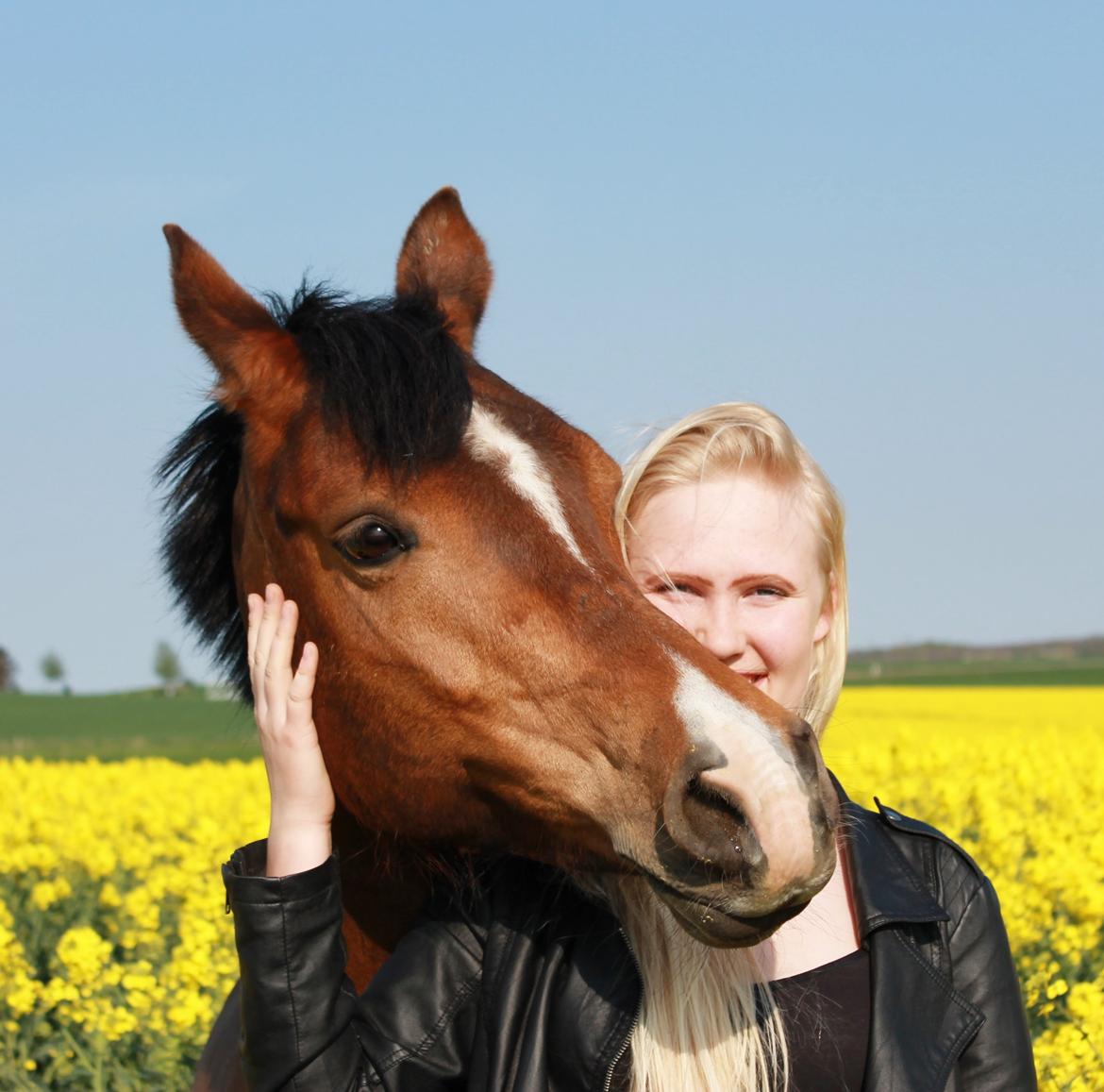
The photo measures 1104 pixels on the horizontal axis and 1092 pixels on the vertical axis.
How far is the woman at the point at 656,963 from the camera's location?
2.43 meters

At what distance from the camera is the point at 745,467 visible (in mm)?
2854

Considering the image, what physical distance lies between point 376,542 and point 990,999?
4.53 feet

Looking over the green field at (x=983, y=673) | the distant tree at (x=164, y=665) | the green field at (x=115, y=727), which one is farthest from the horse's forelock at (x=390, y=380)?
the distant tree at (x=164, y=665)

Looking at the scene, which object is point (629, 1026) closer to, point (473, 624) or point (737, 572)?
point (473, 624)

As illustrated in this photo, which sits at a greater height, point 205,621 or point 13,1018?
point 205,621

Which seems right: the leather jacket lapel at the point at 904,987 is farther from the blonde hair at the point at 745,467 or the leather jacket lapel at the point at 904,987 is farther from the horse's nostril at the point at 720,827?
the horse's nostril at the point at 720,827

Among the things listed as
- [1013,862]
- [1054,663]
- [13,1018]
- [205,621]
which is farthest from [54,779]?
[1054,663]

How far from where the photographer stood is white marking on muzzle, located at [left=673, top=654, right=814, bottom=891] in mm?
1993

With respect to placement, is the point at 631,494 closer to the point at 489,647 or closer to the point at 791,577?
the point at 791,577

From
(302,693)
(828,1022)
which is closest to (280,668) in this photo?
(302,693)

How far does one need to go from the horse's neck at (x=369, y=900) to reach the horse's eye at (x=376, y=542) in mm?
574

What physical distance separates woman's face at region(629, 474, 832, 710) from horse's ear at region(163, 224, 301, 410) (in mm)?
773

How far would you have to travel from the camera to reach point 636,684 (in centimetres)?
226

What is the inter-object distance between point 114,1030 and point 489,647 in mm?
3333
